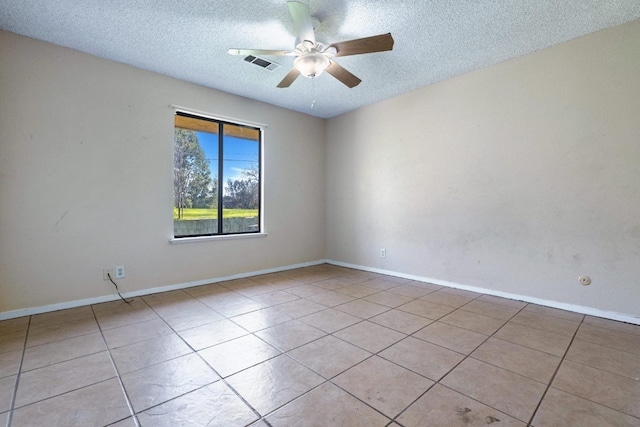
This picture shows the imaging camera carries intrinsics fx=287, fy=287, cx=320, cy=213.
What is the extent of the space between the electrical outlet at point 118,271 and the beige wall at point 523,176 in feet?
10.3

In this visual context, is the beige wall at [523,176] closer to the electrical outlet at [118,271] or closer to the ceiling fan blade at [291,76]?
the ceiling fan blade at [291,76]

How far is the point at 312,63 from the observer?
241 cm

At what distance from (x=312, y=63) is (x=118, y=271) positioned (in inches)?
112

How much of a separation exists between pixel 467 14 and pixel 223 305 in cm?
335

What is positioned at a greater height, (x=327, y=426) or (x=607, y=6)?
(x=607, y=6)

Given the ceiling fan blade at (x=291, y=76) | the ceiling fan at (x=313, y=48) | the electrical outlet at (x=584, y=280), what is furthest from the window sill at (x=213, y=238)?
the electrical outlet at (x=584, y=280)

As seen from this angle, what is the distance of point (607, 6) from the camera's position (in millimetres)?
2195

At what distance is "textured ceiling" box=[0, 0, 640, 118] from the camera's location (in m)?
2.20

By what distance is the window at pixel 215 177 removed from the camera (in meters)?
3.56

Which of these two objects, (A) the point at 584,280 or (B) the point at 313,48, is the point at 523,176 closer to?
(A) the point at 584,280

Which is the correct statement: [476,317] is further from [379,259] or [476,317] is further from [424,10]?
[424,10]

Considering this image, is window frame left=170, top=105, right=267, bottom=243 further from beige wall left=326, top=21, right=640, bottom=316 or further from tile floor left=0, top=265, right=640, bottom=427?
beige wall left=326, top=21, right=640, bottom=316

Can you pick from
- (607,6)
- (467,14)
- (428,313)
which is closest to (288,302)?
(428,313)

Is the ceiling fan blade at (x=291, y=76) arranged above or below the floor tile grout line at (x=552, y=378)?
above
